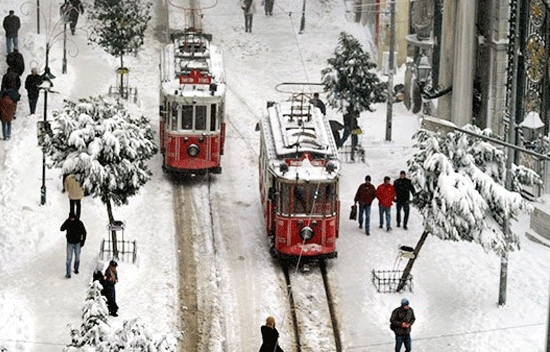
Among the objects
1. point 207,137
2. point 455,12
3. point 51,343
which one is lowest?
point 51,343

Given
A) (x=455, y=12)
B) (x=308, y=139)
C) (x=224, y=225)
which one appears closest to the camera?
(x=308, y=139)

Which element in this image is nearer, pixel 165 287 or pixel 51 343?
pixel 51 343

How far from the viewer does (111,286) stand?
102 feet

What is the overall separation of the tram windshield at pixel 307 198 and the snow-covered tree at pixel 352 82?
857cm

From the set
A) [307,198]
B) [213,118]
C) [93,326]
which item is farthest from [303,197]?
[93,326]

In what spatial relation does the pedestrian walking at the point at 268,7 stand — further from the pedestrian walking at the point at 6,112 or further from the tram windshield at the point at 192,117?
the tram windshield at the point at 192,117

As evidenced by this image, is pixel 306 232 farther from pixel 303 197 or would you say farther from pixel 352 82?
pixel 352 82

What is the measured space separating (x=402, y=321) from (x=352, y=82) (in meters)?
13.6

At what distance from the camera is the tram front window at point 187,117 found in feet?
129

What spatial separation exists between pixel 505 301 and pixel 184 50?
13.3 metres

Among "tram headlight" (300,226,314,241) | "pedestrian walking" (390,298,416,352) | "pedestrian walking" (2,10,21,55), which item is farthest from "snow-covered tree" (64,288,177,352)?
"pedestrian walking" (2,10,21,55)

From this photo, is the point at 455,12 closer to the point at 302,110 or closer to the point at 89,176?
the point at 302,110

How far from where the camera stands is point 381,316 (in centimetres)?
3241

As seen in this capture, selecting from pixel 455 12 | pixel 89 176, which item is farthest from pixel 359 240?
pixel 455 12
